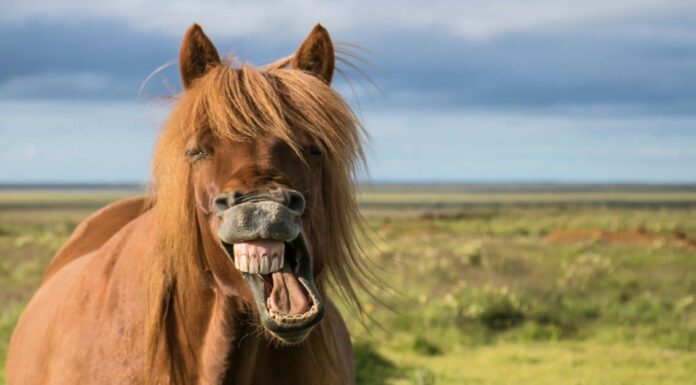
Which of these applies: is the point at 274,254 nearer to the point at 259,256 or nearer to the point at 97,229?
the point at 259,256

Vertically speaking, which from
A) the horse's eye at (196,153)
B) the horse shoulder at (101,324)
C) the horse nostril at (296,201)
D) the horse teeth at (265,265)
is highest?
the horse's eye at (196,153)

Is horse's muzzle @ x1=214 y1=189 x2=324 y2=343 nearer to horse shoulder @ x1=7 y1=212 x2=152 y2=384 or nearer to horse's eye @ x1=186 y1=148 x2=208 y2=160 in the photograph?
horse's eye @ x1=186 y1=148 x2=208 y2=160

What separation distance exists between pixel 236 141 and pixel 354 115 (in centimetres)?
54

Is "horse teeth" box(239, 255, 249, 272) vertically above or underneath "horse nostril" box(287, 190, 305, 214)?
underneath

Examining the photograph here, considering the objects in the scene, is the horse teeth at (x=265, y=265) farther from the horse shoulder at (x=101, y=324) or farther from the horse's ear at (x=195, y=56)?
the horse's ear at (x=195, y=56)

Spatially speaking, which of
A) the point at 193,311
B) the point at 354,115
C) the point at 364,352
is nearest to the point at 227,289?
the point at 193,311

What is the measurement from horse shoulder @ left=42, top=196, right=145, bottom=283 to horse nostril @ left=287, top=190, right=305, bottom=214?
102 inches

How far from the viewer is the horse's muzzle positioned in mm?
2314

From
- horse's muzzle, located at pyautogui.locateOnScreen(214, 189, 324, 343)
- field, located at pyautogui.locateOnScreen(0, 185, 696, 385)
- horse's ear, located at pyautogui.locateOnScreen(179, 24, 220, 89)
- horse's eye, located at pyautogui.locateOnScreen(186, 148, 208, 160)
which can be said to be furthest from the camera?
field, located at pyautogui.locateOnScreen(0, 185, 696, 385)

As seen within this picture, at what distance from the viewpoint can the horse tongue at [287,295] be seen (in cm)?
235

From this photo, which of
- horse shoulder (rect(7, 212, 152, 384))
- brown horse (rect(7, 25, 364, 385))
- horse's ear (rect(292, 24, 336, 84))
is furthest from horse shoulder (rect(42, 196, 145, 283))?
horse's ear (rect(292, 24, 336, 84))

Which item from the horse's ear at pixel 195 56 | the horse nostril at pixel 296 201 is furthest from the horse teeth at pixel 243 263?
the horse's ear at pixel 195 56

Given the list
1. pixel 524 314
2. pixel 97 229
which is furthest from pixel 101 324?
pixel 524 314

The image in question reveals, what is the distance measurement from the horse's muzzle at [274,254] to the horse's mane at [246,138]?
26cm
